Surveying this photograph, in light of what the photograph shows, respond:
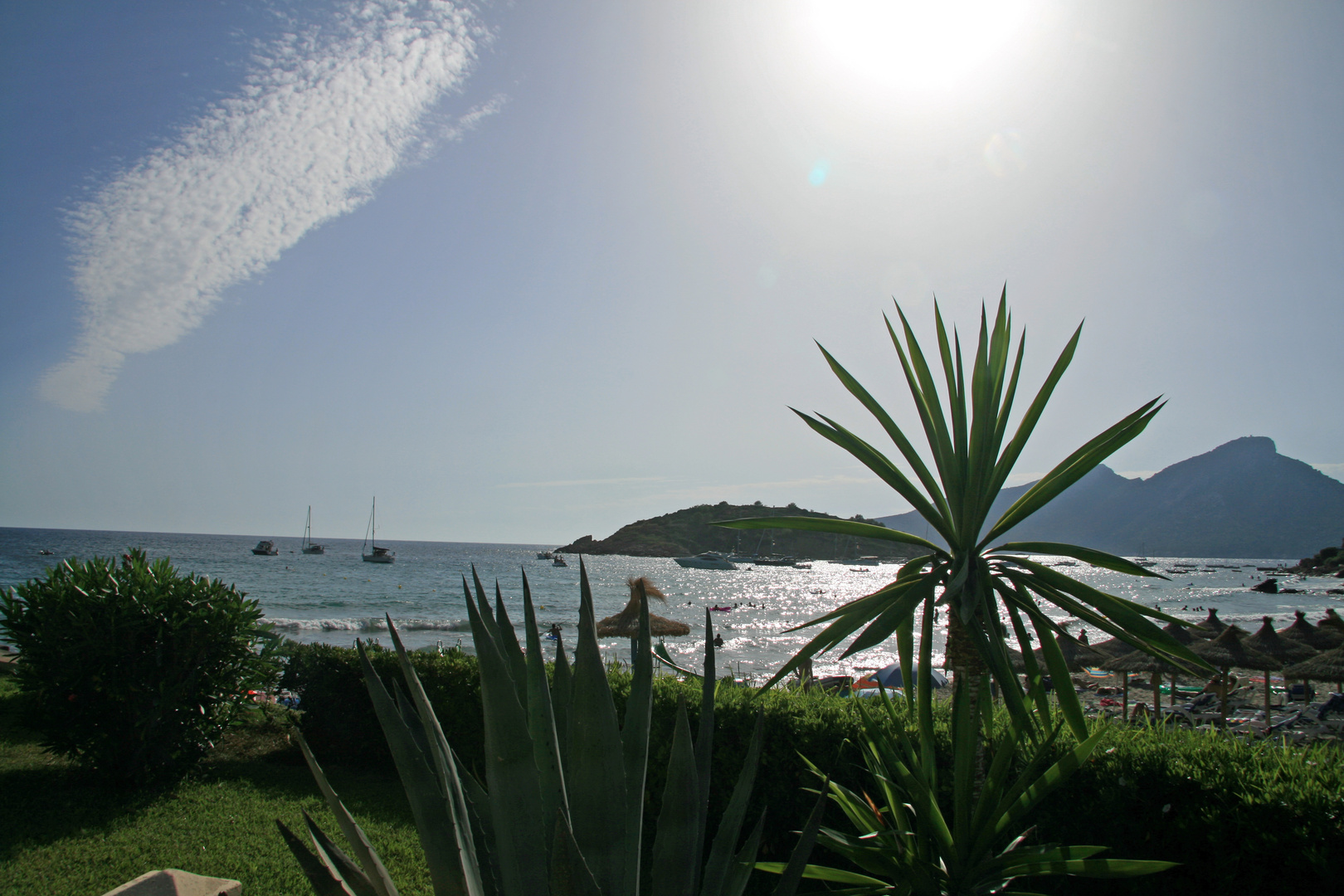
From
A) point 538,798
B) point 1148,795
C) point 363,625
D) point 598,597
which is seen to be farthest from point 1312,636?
point 598,597

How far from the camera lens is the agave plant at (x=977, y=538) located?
2891mm

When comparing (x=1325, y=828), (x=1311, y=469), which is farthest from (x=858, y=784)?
(x=1311, y=469)

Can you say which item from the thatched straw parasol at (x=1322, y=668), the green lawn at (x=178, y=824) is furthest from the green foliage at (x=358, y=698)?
the thatched straw parasol at (x=1322, y=668)

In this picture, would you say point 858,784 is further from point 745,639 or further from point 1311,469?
point 1311,469

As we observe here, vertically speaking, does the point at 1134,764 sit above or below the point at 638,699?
below

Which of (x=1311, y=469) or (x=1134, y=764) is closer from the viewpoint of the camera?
(x=1134, y=764)

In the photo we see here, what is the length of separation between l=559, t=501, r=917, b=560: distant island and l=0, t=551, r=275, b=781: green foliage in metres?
108

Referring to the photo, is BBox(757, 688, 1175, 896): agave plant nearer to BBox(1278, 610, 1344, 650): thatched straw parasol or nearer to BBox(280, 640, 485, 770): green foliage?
BBox(280, 640, 485, 770): green foliage

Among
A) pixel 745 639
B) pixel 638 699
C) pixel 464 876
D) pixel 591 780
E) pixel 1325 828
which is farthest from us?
pixel 745 639

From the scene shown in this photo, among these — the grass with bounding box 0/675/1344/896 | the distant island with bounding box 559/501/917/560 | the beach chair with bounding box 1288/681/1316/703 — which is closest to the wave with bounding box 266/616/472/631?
the grass with bounding box 0/675/1344/896

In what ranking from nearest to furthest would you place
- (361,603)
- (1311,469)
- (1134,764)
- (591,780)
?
1. (591,780)
2. (1134,764)
3. (361,603)
4. (1311,469)

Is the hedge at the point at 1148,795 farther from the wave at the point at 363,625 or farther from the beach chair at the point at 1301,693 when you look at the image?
the wave at the point at 363,625

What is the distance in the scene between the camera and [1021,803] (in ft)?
9.83

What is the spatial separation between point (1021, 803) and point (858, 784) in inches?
67.4
